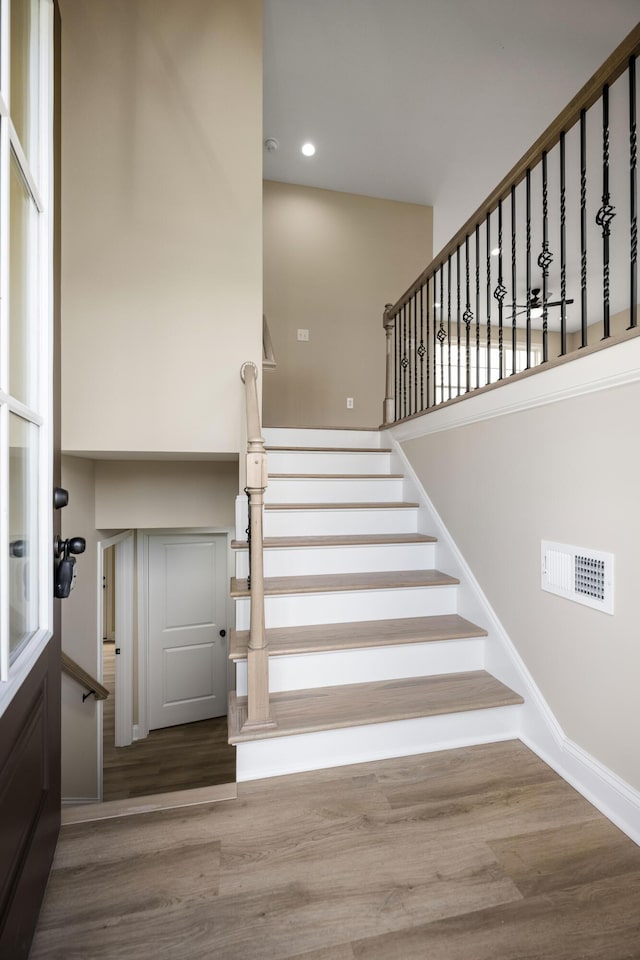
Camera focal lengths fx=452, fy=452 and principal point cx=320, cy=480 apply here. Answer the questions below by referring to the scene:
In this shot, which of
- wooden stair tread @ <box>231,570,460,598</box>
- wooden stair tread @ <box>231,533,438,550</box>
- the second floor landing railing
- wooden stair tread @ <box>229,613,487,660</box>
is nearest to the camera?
the second floor landing railing

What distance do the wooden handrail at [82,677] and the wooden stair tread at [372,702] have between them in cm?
131

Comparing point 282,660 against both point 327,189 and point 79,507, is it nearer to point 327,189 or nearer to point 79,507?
point 79,507

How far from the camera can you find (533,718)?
1.75 m

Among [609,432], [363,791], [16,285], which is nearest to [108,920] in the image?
[363,791]

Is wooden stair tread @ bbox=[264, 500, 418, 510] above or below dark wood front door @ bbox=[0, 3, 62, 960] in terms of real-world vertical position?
above

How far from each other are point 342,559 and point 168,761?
294cm

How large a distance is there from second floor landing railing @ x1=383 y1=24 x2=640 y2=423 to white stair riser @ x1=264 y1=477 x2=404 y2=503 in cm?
51

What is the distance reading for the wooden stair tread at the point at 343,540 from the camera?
2.34 metres

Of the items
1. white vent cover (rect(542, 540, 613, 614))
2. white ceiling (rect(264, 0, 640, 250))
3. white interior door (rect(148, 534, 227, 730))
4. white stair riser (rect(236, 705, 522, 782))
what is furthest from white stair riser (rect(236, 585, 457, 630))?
white ceiling (rect(264, 0, 640, 250))

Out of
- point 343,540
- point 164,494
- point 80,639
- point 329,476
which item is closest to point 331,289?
point 329,476

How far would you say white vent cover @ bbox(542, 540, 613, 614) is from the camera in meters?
1.43

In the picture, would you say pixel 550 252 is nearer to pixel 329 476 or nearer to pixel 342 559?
pixel 329 476

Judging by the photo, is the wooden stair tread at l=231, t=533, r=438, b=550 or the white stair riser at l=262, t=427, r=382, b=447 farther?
the white stair riser at l=262, t=427, r=382, b=447

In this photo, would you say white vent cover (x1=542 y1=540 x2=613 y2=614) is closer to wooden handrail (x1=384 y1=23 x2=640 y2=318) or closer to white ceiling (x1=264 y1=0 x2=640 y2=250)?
wooden handrail (x1=384 y1=23 x2=640 y2=318)
